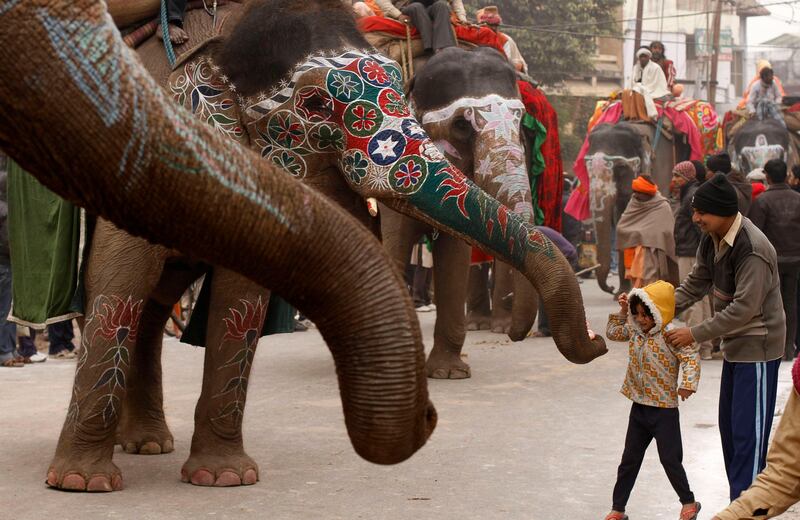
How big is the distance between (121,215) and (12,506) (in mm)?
4023

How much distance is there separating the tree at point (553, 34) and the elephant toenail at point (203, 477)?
30632mm

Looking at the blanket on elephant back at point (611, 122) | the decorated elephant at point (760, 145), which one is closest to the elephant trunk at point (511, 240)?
the blanket on elephant back at point (611, 122)

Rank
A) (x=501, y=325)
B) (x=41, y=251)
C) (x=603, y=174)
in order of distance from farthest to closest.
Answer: (x=603, y=174)
(x=501, y=325)
(x=41, y=251)

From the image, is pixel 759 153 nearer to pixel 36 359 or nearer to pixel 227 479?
pixel 36 359

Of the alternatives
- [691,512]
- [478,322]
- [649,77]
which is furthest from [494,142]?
[649,77]

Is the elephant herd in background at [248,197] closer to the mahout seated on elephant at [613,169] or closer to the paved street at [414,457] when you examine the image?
the paved street at [414,457]

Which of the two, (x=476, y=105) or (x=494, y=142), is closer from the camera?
(x=494, y=142)

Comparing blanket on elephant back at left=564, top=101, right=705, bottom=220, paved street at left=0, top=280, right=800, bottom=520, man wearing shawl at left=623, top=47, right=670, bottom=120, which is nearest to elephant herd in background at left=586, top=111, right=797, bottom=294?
blanket on elephant back at left=564, top=101, right=705, bottom=220

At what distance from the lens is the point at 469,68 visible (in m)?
9.99

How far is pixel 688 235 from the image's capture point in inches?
456

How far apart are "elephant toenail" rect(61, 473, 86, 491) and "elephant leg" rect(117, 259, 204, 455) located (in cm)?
104

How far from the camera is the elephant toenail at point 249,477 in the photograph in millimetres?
6445

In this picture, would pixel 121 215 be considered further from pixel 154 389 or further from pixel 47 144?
pixel 154 389

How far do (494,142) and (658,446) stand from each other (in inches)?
160
